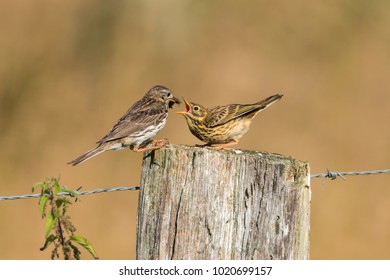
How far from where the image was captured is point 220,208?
258 inches

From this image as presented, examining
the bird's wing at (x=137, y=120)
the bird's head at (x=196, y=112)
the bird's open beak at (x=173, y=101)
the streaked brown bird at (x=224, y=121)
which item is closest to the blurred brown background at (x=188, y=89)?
the bird's open beak at (x=173, y=101)

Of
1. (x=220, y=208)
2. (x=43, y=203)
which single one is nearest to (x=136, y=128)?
(x=43, y=203)

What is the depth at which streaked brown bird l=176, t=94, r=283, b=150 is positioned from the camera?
957 centimetres

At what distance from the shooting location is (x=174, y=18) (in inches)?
639

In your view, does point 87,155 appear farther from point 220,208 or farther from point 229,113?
point 220,208

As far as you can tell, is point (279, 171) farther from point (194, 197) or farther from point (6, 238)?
point (6, 238)

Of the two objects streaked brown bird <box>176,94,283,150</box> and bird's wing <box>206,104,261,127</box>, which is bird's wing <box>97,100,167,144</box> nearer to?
streaked brown bird <box>176,94,283,150</box>

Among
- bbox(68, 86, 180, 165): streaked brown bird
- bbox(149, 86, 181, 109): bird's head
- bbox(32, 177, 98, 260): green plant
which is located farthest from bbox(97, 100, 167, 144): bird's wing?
bbox(32, 177, 98, 260): green plant

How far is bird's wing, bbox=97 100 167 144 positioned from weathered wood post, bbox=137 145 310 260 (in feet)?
11.2

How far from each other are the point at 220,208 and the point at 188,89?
8.17 meters

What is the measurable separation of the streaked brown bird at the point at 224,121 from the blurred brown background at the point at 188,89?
2930 mm

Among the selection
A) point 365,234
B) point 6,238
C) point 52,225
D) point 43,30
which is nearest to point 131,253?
point 6,238

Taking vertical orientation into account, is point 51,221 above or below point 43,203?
below

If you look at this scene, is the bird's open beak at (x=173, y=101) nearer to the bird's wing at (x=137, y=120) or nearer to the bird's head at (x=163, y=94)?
the bird's head at (x=163, y=94)
